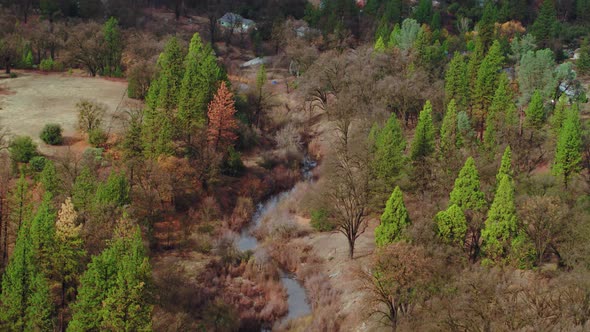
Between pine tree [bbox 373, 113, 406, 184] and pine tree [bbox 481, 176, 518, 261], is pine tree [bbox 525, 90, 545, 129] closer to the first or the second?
pine tree [bbox 373, 113, 406, 184]

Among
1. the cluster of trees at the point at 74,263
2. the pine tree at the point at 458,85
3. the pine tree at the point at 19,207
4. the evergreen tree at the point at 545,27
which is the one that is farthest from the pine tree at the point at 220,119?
the evergreen tree at the point at 545,27

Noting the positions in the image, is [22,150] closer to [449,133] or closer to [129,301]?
[129,301]

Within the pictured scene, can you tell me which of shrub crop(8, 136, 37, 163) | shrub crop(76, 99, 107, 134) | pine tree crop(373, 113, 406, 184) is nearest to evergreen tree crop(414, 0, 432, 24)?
pine tree crop(373, 113, 406, 184)

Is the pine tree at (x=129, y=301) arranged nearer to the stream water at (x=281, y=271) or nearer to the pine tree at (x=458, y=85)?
the stream water at (x=281, y=271)

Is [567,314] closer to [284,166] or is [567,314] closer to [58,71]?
[284,166]

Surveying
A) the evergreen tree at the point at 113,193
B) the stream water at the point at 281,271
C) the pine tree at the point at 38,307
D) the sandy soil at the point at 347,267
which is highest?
the evergreen tree at the point at 113,193

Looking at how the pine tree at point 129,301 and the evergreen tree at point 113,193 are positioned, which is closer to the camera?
the pine tree at point 129,301
